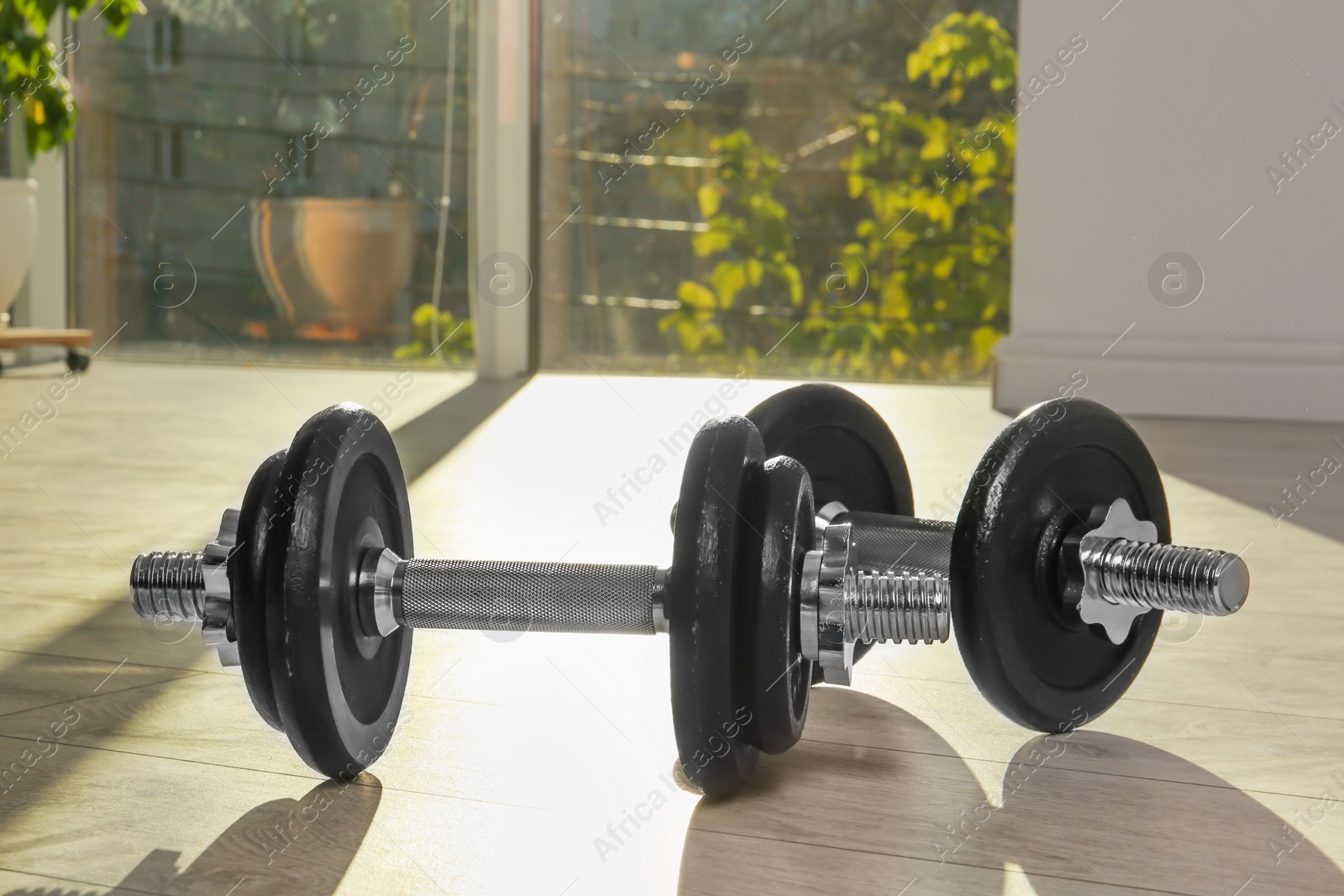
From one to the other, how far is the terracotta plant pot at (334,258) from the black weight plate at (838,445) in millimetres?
3129

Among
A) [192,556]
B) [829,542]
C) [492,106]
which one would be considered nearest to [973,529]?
[829,542]

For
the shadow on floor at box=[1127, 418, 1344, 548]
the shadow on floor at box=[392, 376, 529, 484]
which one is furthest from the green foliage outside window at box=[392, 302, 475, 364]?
the shadow on floor at box=[1127, 418, 1344, 548]

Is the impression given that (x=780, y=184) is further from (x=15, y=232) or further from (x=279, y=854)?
(x=279, y=854)

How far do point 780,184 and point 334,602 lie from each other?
322 cm

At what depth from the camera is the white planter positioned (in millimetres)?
3705

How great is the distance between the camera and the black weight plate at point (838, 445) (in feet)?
3.54

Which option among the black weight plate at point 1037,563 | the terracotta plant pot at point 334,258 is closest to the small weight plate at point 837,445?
the black weight plate at point 1037,563

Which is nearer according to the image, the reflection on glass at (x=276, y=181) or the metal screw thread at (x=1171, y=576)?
the metal screw thread at (x=1171, y=576)

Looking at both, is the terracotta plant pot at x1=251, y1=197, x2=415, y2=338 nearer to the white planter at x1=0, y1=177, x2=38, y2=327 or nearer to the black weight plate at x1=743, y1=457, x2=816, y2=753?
the white planter at x1=0, y1=177, x2=38, y2=327

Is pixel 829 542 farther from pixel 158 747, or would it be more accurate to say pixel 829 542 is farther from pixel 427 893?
pixel 158 747

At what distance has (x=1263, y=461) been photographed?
7.88 feet

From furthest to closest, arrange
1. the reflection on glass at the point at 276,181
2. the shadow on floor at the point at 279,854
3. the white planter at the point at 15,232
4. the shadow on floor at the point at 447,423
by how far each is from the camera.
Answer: the reflection on glass at the point at 276,181 < the white planter at the point at 15,232 < the shadow on floor at the point at 447,423 < the shadow on floor at the point at 279,854

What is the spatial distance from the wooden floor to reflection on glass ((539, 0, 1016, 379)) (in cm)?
229

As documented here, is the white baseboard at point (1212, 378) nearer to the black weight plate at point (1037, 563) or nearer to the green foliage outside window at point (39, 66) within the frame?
the black weight plate at point (1037, 563)
